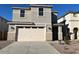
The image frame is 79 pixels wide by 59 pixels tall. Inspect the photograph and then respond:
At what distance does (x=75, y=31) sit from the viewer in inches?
1232

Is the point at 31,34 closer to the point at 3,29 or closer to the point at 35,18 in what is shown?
the point at 35,18

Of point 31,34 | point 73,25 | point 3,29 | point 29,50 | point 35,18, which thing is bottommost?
point 29,50

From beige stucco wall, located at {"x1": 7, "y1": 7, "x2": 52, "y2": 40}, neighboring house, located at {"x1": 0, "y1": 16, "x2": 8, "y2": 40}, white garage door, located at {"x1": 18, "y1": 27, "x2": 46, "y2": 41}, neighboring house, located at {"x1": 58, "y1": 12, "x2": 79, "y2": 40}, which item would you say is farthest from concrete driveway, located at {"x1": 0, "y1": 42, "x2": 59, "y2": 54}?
neighboring house, located at {"x1": 0, "y1": 16, "x2": 8, "y2": 40}

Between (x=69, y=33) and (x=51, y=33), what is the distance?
11.3ft

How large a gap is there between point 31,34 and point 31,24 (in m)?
1.62

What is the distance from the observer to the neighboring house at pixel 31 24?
1094 inches

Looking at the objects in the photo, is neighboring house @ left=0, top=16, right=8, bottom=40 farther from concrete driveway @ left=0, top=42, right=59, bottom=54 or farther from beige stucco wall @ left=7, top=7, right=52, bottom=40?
concrete driveway @ left=0, top=42, right=59, bottom=54

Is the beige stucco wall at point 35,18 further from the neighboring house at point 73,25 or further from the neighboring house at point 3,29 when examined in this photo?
the neighboring house at point 73,25

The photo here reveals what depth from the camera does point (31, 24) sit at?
93.4 ft

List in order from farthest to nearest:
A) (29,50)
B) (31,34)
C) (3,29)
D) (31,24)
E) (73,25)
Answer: (3,29) → (73,25) → (31,24) → (31,34) → (29,50)

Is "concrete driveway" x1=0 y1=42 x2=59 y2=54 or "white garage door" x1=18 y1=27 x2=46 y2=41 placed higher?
"white garage door" x1=18 y1=27 x2=46 y2=41

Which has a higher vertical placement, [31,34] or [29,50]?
[31,34]

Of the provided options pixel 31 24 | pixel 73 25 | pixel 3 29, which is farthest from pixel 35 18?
pixel 3 29

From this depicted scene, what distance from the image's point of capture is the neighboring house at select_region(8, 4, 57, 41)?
27.8 meters
